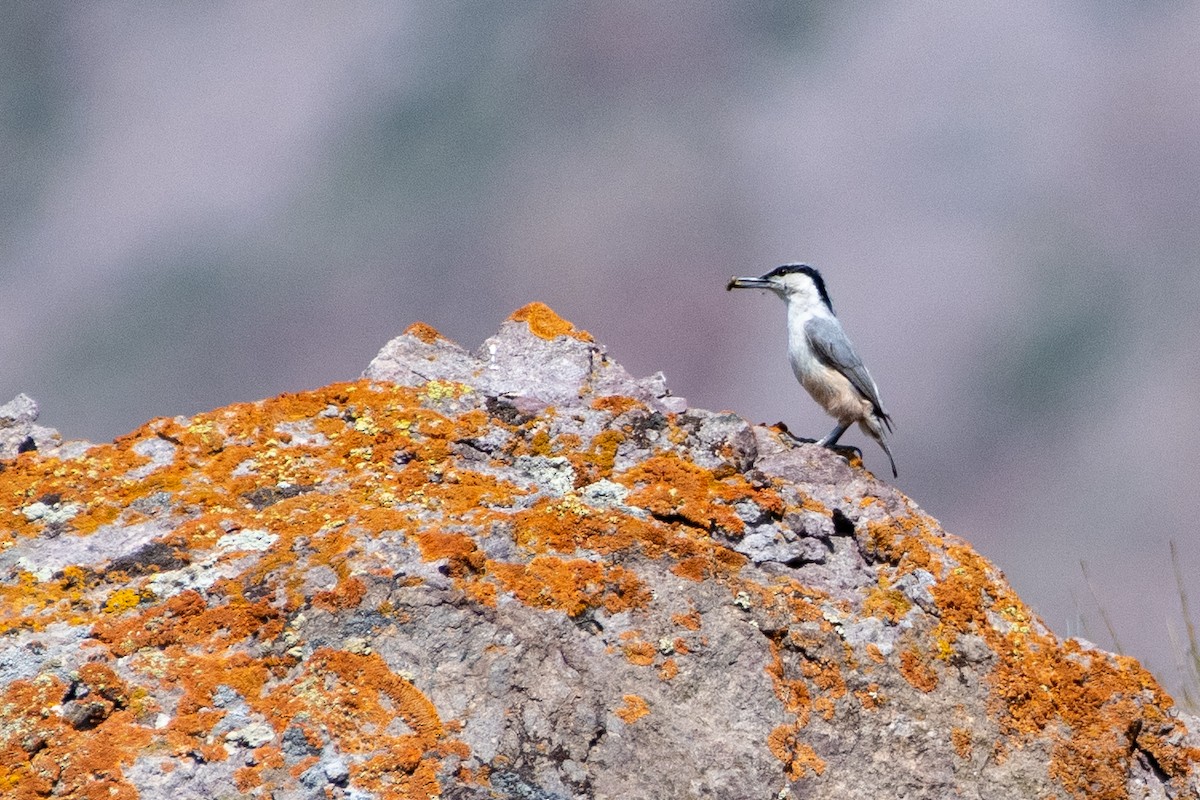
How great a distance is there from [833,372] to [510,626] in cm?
509

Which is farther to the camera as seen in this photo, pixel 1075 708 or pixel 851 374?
pixel 851 374

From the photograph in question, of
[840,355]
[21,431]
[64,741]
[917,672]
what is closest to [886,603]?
[917,672]

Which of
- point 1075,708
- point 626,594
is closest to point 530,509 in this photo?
point 626,594

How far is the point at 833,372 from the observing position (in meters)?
8.98

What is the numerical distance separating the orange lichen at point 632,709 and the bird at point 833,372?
4.58 meters

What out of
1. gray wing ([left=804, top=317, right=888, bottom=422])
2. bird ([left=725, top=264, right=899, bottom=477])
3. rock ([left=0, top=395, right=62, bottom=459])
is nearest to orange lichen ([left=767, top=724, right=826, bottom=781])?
rock ([left=0, top=395, right=62, bottom=459])

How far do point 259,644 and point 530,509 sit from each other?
1.23 meters

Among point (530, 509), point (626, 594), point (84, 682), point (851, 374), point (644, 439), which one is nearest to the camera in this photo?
point (84, 682)

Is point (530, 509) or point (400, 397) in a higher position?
point (400, 397)

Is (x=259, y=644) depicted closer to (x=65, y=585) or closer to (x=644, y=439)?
(x=65, y=585)

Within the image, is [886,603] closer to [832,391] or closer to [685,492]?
[685,492]

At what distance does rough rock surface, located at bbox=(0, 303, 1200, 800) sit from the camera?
4.03 metres

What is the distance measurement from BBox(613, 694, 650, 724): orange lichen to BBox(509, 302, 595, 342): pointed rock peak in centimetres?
232

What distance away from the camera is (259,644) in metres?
4.34
